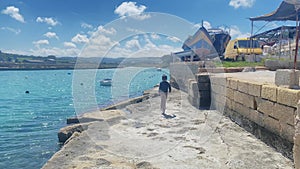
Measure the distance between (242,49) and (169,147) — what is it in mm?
17248

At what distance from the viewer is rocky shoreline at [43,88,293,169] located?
4723mm

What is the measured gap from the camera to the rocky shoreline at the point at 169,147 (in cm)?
472

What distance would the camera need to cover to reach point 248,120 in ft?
21.2

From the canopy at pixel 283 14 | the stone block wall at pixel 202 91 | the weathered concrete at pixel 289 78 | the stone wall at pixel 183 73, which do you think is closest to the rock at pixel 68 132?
the stone block wall at pixel 202 91

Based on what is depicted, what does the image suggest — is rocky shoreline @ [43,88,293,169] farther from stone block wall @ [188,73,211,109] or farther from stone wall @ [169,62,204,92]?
stone wall @ [169,62,204,92]

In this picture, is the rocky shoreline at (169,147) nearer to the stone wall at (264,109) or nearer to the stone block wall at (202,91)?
the stone wall at (264,109)

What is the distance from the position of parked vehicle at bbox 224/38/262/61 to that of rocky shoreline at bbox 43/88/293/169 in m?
13.6

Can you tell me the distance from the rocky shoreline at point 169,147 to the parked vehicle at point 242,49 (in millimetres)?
13588

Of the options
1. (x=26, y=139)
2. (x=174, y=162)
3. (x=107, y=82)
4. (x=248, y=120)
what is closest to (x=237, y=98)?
(x=248, y=120)

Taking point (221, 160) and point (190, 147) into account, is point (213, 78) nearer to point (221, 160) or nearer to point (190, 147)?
point (190, 147)

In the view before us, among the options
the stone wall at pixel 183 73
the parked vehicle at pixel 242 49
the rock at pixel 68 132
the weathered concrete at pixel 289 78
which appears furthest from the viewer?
the parked vehicle at pixel 242 49

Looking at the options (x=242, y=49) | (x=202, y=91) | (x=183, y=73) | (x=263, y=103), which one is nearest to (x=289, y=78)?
(x=263, y=103)

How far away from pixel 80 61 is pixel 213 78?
4585 millimetres

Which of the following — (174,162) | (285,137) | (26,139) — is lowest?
(26,139)
